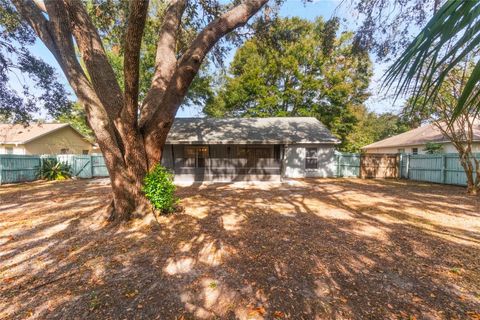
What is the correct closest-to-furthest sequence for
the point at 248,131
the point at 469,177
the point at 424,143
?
the point at 469,177 < the point at 248,131 < the point at 424,143

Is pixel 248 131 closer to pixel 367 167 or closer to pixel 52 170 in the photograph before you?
pixel 367 167

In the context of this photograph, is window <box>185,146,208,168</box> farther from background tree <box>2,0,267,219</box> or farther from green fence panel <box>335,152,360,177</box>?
green fence panel <box>335,152,360,177</box>

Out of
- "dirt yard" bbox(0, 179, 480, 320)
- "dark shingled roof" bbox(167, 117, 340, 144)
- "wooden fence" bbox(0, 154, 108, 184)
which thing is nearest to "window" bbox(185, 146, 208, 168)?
"dark shingled roof" bbox(167, 117, 340, 144)

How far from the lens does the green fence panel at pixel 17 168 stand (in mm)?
12180

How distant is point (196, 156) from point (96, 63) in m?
9.10

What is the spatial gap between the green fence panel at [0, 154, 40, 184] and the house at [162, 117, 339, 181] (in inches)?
326

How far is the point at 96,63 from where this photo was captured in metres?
4.93

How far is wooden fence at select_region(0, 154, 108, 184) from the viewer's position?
12.3 m

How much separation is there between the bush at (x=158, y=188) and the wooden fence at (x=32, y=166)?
1277cm

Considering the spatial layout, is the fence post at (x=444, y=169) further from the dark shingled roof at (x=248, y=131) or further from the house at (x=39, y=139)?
the house at (x=39, y=139)

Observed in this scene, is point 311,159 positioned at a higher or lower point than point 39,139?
lower

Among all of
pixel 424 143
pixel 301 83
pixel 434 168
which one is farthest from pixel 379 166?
pixel 301 83

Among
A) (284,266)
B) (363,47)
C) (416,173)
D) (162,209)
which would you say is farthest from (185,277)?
(416,173)

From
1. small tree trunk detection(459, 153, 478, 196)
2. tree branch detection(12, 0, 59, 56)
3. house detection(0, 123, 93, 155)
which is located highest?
tree branch detection(12, 0, 59, 56)
